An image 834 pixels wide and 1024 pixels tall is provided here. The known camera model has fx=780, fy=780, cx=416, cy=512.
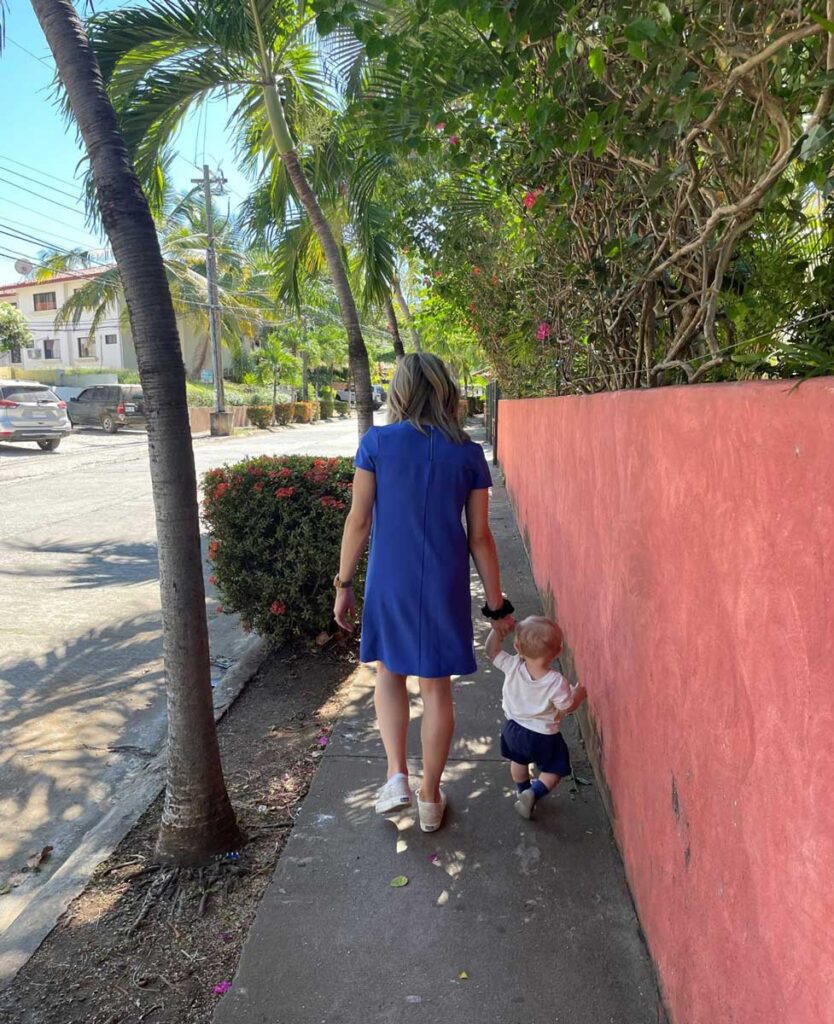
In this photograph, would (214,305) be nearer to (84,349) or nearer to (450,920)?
(84,349)

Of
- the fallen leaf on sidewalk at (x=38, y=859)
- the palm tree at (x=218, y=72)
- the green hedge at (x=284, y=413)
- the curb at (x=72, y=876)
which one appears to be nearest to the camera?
the curb at (x=72, y=876)

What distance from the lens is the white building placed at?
4511cm

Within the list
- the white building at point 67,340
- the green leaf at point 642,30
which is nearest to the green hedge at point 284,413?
the white building at point 67,340

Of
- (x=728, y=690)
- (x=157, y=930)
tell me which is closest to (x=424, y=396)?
(x=728, y=690)

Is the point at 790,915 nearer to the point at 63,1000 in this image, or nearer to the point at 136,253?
the point at 63,1000

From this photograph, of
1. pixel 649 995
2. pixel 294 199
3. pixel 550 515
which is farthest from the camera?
pixel 294 199

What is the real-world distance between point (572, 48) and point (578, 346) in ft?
10.1

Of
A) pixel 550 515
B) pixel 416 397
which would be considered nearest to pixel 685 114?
pixel 416 397

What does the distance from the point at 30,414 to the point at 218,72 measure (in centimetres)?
1588

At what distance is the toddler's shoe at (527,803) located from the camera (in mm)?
3156

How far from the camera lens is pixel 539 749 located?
10.2 feet

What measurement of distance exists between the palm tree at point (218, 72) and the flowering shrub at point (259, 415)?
29.6m

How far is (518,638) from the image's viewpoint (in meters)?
3.08

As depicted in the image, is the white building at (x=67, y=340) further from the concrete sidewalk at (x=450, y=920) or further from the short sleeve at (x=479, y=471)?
the concrete sidewalk at (x=450, y=920)
